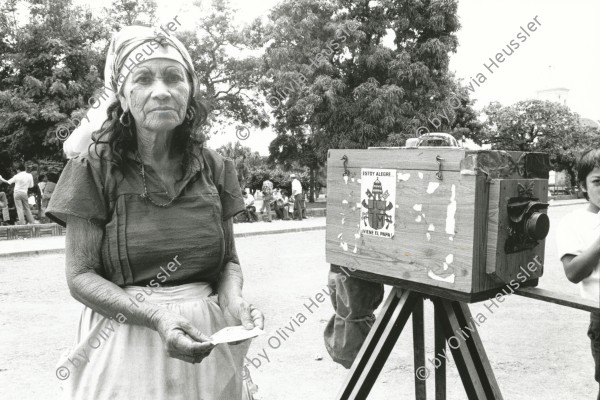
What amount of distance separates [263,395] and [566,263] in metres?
1.97

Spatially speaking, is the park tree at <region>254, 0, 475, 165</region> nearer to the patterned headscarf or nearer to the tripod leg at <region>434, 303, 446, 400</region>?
the tripod leg at <region>434, 303, 446, 400</region>

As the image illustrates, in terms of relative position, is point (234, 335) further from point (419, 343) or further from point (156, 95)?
point (419, 343)

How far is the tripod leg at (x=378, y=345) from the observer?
208 cm

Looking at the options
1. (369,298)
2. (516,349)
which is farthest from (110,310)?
(516,349)

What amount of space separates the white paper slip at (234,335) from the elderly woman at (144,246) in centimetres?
Result: 5

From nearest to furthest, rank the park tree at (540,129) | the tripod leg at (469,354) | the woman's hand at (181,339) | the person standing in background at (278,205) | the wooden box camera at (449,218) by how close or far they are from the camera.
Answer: the woman's hand at (181,339) → the wooden box camera at (449,218) → the tripod leg at (469,354) → the person standing in background at (278,205) → the park tree at (540,129)

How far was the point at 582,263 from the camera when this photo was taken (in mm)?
2150

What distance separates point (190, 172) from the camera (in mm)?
1599

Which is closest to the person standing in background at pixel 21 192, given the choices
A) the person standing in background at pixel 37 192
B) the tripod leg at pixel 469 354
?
the person standing in background at pixel 37 192

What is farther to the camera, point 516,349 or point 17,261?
point 17,261

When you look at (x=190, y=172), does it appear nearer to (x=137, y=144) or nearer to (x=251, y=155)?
(x=137, y=144)

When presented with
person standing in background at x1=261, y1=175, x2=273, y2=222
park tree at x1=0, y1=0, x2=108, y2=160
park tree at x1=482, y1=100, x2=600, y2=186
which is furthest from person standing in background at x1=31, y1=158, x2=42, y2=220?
park tree at x1=482, y1=100, x2=600, y2=186

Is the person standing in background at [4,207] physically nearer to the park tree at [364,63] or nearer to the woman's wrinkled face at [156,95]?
the park tree at [364,63]

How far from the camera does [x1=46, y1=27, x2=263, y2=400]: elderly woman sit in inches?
56.9
